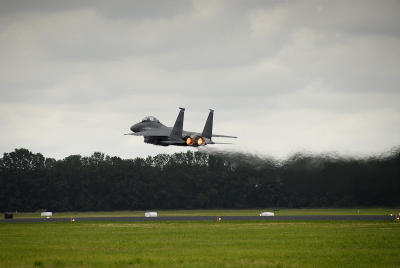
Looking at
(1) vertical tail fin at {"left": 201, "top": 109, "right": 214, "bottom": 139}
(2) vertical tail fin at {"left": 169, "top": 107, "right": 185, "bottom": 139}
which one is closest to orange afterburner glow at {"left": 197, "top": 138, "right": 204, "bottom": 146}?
(1) vertical tail fin at {"left": 201, "top": 109, "right": 214, "bottom": 139}

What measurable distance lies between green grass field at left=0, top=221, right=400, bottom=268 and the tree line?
1523 cm

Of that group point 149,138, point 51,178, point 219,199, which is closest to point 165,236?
point 149,138

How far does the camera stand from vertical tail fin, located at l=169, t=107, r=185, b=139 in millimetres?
74562

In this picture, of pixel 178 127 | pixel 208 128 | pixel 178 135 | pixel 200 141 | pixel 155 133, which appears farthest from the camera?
pixel 155 133

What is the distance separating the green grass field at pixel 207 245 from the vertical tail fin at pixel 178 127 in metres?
10.4

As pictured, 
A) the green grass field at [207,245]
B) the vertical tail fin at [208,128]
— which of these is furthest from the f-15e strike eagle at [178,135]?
the green grass field at [207,245]

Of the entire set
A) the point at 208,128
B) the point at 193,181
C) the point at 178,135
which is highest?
the point at 208,128

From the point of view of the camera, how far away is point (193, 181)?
132125mm

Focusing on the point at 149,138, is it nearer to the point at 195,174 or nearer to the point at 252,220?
the point at 252,220

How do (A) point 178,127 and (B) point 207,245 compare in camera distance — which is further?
(A) point 178,127

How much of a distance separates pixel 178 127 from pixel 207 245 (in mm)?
28348

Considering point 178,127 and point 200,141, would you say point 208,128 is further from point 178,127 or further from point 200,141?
point 178,127

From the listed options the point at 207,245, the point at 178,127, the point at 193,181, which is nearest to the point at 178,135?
the point at 178,127

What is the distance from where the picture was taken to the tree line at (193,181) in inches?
3201
